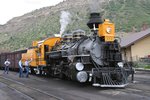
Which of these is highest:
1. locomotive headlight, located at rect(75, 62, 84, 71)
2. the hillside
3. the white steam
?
the hillside

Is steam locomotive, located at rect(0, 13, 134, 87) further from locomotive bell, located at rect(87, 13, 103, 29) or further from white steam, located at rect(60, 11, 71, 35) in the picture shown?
white steam, located at rect(60, 11, 71, 35)

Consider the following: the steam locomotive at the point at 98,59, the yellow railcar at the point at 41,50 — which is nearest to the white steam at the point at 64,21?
the yellow railcar at the point at 41,50

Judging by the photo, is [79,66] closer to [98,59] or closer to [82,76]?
[82,76]

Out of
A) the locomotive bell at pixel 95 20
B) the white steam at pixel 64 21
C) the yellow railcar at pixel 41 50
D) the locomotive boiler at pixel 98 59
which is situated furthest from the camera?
the white steam at pixel 64 21

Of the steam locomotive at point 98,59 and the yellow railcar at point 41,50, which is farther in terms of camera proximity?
the yellow railcar at point 41,50

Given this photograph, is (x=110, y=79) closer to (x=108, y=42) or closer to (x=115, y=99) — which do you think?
(x=108, y=42)

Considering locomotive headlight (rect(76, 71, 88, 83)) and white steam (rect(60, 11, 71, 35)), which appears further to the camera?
white steam (rect(60, 11, 71, 35))

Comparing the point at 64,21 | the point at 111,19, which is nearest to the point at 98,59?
the point at 64,21

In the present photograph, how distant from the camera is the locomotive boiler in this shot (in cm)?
1507

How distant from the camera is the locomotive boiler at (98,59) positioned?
15.1 meters

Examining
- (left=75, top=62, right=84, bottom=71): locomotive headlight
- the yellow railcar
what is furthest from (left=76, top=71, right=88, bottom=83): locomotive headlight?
the yellow railcar

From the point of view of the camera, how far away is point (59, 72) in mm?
19266

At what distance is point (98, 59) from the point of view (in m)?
15.9

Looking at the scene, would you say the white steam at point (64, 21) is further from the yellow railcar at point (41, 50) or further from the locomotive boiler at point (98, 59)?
the locomotive boiler at point (98, 59)
